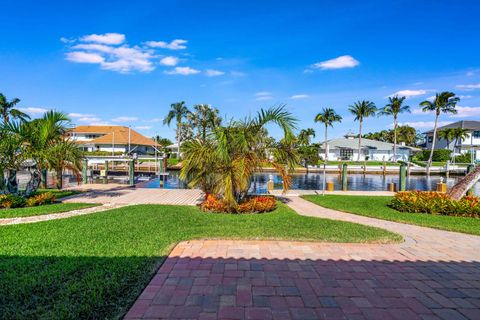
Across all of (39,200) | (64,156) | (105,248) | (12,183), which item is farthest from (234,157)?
(12,183)

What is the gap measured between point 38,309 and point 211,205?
697cm

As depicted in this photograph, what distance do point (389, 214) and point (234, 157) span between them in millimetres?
5714

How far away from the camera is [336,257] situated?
5.87 m

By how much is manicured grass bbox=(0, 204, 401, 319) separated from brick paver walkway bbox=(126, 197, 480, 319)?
368mm

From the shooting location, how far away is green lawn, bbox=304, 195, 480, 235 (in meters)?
8.90

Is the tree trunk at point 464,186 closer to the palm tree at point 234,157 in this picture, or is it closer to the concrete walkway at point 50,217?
the palm tree at point 234,157

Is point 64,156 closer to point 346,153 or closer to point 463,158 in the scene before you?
point 346,153

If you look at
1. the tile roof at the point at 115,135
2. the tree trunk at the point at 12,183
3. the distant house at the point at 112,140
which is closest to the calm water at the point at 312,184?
the tree trunk at the point at 12,183

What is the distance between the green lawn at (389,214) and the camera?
890 centimetres

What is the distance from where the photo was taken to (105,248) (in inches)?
236

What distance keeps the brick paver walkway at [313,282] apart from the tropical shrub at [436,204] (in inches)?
169

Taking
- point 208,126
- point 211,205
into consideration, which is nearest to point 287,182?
point 211,205

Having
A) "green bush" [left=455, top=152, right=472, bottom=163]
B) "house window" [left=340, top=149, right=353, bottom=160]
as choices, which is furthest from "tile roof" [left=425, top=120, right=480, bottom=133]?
"house window" [left=340, top=149, right=353, bottom=160]

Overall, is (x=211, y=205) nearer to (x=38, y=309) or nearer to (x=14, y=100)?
(x=38, y=309)
